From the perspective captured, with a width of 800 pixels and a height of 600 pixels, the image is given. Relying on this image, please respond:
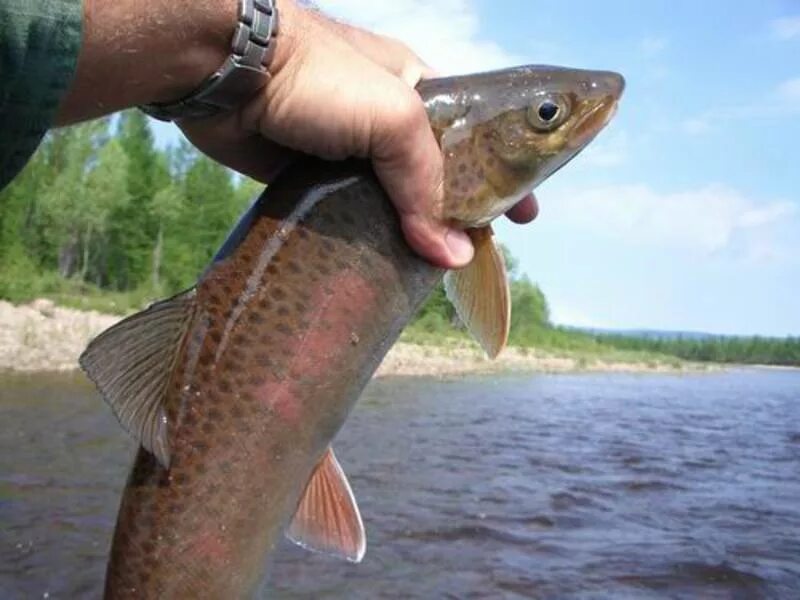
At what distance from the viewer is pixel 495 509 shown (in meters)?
9.88

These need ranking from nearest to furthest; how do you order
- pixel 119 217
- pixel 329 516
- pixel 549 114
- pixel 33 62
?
pixel 33 62
pixel 549 114
pixel 329 516
pixel 119 217

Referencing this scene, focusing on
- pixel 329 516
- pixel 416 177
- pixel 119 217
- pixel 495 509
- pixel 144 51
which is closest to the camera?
pixel 144 51

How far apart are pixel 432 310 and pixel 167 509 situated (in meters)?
63.5

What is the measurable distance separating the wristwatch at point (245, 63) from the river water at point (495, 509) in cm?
508

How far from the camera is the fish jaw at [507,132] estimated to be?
2.47 m

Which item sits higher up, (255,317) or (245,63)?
(245,63)

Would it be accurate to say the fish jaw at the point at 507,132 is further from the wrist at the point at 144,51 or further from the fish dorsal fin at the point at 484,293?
the wrist at the point at 144,51

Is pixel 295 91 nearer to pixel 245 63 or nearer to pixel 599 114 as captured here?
pixel 245 63

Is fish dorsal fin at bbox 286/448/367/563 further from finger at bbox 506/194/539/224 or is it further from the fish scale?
finger at bbox 506/194/539/224

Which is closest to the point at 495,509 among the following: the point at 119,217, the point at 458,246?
the point at 458,246

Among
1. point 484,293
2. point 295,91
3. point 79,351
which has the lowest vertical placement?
point 79,351

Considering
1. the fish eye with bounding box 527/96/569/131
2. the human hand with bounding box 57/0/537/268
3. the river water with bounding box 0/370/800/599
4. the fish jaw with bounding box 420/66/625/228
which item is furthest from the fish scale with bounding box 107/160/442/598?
the river water with bounding box 0/370/800/599

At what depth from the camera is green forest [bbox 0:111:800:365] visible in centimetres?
4656

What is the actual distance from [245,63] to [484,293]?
0.95 metres
